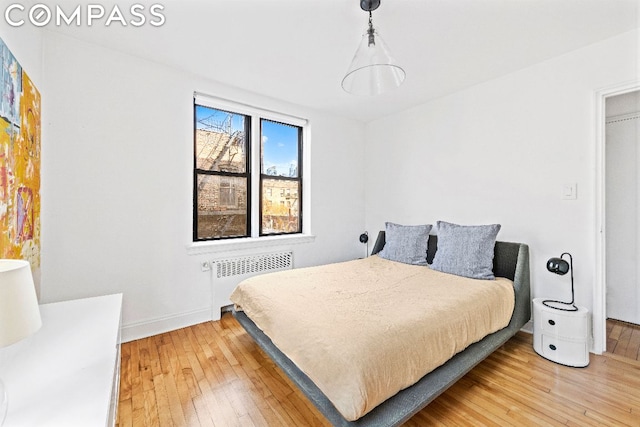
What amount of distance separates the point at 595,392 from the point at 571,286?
2.80 ft

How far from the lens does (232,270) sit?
2910 millimetres

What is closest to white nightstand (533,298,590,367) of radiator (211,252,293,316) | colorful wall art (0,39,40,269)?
radiator (211,252,293,316)

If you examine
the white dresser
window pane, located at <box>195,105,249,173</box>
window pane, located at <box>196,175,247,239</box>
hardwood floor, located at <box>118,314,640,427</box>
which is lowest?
hardwood floor, located at <box>118,314,640,427</box>

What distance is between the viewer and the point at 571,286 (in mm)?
2279

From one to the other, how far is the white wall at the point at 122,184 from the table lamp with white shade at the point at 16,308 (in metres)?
1.64

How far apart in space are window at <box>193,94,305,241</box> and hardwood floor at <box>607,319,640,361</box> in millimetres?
3171

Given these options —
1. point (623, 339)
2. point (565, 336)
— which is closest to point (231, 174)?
point (565, 336)

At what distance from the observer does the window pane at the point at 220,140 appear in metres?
2.93

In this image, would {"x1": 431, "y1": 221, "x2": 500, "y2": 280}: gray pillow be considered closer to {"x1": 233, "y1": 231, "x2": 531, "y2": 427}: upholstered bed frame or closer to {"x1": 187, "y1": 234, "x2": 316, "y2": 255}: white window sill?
{"x1": 233, "y1": 231, "x2": 531, "y2": 427}: upholstered bed frame

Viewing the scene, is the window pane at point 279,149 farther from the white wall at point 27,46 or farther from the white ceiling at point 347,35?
the white wall at point 27,46

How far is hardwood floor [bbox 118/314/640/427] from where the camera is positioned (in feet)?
4.96

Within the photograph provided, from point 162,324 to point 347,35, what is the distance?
291 cm

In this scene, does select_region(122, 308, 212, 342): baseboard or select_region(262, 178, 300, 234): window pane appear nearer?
select_region(122, 308, 212, 342): baseboard

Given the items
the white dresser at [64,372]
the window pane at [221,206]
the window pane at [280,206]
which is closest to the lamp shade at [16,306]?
the white dresser at [64,372]
